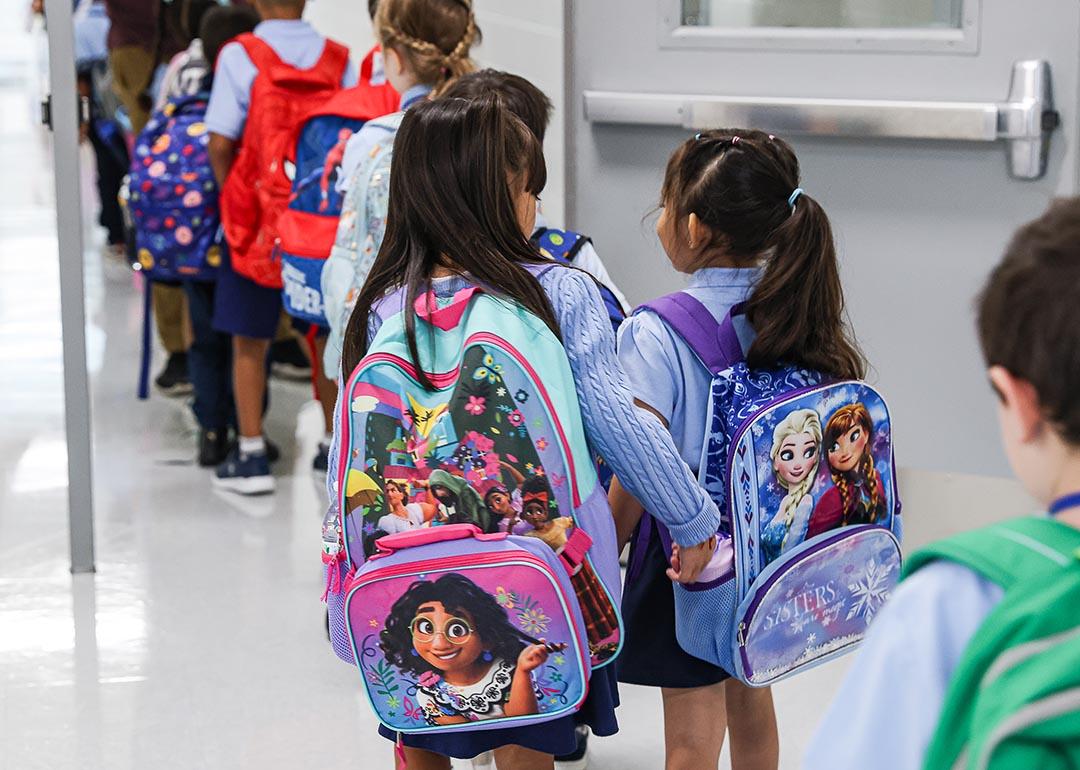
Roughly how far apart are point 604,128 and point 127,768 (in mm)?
1747

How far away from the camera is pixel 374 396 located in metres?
1.71

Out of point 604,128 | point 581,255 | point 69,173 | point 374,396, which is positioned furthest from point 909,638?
point 69,173

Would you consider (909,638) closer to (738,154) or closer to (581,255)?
(738,154)

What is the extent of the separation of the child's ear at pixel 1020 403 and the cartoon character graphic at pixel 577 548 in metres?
0.75

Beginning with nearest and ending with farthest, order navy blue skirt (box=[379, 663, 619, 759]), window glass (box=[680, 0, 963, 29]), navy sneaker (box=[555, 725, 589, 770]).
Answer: navy blue skirt (box=[379, 663, 619, 759])
navy sneaker (box=[555, 725, 589, 770])
window glass (box=[680, 0, 963, 29])

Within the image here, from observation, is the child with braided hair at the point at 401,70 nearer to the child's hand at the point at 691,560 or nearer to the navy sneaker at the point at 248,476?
the child's hand at the point at 691,560

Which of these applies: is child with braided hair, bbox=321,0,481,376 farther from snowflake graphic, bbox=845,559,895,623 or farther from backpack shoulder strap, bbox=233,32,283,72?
snowflake graphic, bbox=845,559,895,623

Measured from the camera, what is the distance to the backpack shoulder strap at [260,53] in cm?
385

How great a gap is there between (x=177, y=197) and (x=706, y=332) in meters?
2.49

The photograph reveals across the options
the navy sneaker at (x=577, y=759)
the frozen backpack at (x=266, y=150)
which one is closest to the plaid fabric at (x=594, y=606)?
the navy sneaker at (x=577, y=759)

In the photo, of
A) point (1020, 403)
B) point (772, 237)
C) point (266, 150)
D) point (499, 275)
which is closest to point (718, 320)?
point (772, 237)

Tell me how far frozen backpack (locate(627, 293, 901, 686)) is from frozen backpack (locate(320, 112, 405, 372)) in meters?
0.90

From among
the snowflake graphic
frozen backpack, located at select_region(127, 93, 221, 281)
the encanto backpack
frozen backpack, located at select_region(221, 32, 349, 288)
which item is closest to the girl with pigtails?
the snowflake graphic

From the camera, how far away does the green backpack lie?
949 millimetres
